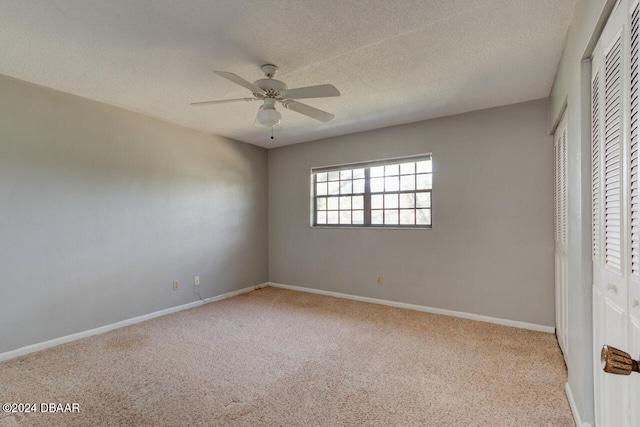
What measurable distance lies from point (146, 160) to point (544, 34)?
403 centimetres

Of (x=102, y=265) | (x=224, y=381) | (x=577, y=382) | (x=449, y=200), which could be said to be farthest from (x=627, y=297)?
(x=102, y=265)

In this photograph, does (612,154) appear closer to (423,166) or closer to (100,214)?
(423,166)

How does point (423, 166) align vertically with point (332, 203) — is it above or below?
above

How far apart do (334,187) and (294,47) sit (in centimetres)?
280

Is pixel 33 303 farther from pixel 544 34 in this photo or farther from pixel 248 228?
pixel 544 34

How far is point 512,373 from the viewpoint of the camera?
229 centimetres

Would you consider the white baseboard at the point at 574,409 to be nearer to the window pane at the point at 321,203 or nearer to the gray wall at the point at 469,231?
the gray wall at the point at 469,231

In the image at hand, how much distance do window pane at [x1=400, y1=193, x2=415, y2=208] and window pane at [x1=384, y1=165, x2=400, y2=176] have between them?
0.34 m

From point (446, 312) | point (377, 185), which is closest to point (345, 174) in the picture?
point (377, 185)

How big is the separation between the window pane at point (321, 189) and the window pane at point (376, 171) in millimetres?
843

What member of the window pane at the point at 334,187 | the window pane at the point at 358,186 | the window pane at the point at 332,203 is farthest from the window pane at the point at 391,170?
the window pane at the point at 332,203

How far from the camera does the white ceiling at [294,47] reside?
1.79 meters

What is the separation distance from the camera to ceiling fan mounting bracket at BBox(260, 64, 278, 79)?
240 centimetres

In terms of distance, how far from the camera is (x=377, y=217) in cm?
438
